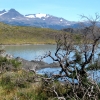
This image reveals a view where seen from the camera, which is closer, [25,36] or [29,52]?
[29,52]

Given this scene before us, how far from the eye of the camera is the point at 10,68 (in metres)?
16.1

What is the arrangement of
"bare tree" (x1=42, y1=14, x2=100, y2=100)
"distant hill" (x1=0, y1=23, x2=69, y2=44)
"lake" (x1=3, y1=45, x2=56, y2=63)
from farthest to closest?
"distant hill" (x1=0, y1=23, x2=69, y2=44) < "lake" (x1=3, y1=45, x2=56, y2=63) < "bare tree" (x1=42, y1=14, x2=100, y2=100)

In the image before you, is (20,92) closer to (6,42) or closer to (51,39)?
(6,42)

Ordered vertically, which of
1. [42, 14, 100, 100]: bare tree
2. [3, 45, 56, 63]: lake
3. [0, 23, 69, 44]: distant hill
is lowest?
[3, 45, 56, 63]: lake

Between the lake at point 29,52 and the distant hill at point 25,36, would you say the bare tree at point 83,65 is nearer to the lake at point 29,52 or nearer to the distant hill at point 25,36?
the lake at point 29,52

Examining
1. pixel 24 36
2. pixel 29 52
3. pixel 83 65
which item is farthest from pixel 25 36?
pixel 83 65

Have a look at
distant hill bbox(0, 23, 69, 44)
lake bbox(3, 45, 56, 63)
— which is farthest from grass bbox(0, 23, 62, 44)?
lake bbox(3, 45, 56, 63)

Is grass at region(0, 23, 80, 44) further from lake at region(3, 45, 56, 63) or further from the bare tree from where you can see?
the bare tree

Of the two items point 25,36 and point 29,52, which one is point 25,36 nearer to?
point 25,36

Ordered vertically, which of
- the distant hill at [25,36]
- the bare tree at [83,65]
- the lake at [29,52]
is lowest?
the lake at [29,52]

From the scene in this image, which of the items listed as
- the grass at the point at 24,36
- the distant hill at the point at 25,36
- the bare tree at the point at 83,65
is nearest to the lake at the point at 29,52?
the distant hill at the point at 25,36

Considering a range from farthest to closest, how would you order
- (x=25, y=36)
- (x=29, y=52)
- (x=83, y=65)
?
(x=25, y=36) < (x=29, y=52) < (x=83, y=65)

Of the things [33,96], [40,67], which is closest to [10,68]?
[33,96]

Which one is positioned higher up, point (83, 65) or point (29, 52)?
point (83, 65)
